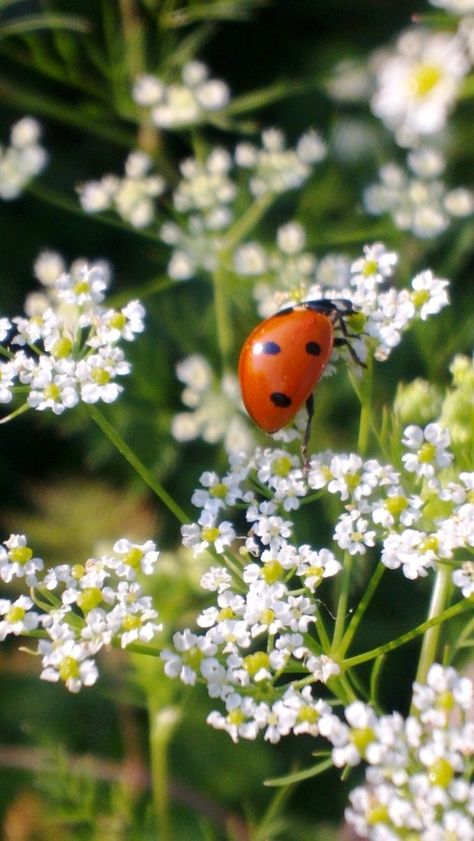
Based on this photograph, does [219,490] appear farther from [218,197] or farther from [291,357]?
[218,197]

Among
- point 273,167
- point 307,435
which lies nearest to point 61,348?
point 307,435

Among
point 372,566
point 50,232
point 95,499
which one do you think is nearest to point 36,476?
point 95,499

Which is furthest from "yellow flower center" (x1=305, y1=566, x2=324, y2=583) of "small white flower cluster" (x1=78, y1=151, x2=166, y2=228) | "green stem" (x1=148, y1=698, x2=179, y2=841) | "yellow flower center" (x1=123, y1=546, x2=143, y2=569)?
"small white flower cluster" (x1=78, y1=151, x2=166, y2=228)

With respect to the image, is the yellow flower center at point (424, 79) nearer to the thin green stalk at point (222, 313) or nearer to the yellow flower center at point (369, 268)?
the thin green stalk at point (222, 313)

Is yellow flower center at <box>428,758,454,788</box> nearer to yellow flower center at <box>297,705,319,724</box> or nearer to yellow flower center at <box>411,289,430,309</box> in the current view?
yellow flower center at <box>297,705,319,724</box>

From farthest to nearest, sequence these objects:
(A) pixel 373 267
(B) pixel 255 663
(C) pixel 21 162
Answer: (C) pixel 21 162, (A) pixel 373 267, (B) pixel 255 663

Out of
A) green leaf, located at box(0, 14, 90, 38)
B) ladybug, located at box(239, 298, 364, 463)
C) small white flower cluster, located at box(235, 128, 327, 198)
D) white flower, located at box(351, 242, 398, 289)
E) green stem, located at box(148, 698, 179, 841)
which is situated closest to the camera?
white flower, located at box(351, 242, 398, 289)

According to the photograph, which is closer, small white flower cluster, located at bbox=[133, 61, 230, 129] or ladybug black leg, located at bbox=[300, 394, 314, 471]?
ladybug black leg, located at bbox=[300, 394, 314, 471]
